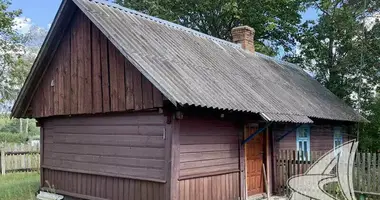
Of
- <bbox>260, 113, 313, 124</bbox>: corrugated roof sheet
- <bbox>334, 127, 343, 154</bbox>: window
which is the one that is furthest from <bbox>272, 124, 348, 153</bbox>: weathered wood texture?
<bbox>260, 113, 313, 124</bbox>: corrugated roof sheet

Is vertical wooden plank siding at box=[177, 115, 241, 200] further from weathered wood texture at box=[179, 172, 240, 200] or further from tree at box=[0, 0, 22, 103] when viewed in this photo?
tree at box=[0, 0, 22, 103]

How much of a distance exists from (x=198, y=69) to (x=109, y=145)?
2.83m

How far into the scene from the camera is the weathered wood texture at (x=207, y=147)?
25.6 feet

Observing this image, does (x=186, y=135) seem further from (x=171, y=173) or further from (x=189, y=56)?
(x=189, y=56)

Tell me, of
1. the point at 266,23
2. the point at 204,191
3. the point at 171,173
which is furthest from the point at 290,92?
the point at 266,23

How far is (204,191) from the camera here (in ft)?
26.9

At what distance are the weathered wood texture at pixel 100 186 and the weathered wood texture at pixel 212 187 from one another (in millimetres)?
527

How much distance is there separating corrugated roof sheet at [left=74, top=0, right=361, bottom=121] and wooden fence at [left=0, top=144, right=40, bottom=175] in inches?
400

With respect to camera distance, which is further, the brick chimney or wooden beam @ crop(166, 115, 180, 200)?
the brick chimney

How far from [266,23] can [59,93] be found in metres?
16.8

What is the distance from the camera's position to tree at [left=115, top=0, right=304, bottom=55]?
2286 cm

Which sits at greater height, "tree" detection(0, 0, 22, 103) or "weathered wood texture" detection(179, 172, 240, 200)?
"tree" detection(0, 0, 22, 103)

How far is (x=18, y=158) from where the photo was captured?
1719cm

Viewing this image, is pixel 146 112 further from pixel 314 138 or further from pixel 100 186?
pixel 314 138
